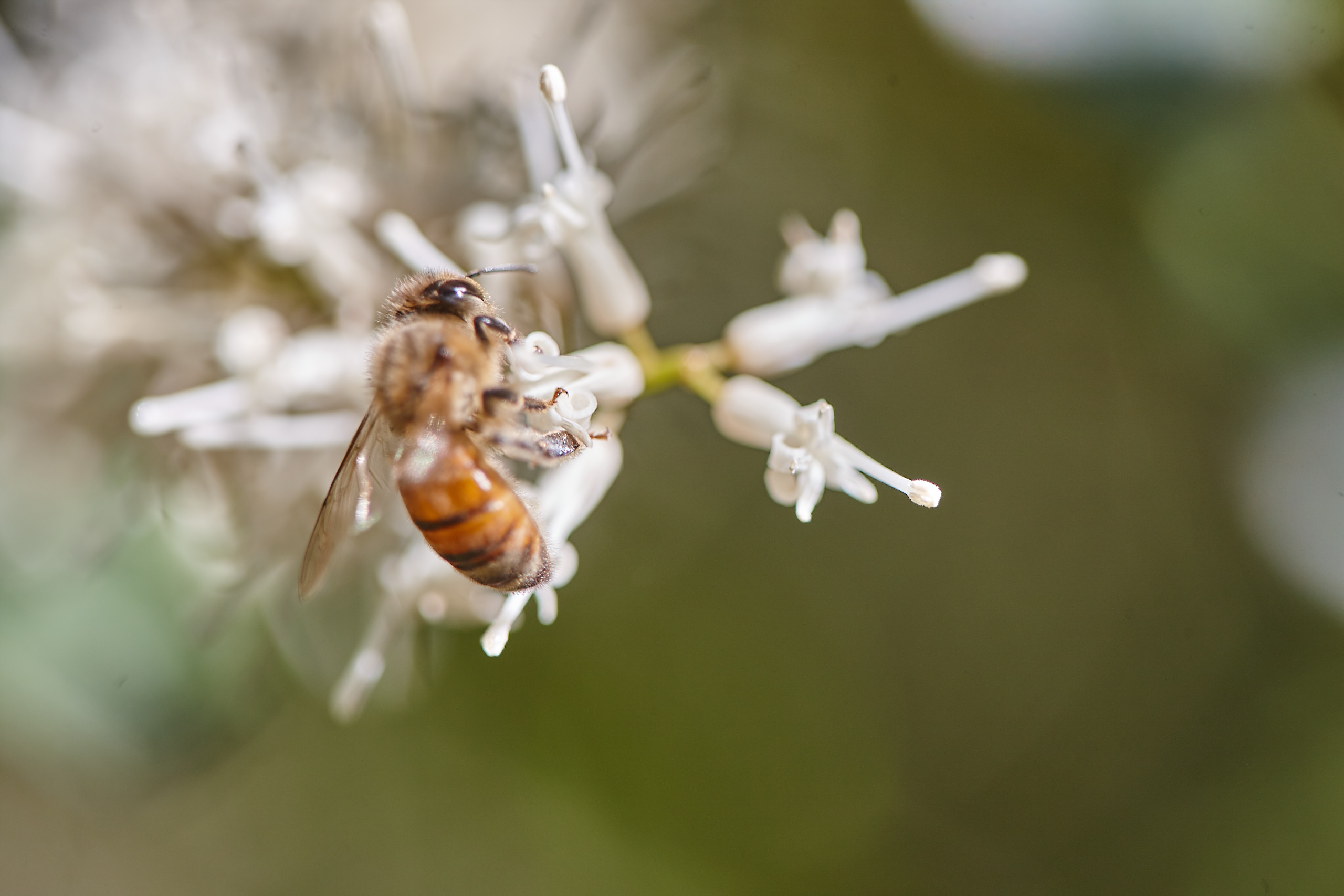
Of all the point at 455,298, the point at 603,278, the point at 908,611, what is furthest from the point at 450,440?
the point at 908,611

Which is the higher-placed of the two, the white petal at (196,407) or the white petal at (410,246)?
the white petal at (410,246)

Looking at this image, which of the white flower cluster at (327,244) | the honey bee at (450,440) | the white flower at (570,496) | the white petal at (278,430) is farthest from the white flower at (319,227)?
the white flower at (570,496)

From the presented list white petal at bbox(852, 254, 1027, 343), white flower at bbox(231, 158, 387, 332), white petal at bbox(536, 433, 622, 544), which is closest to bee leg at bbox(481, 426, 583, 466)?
white petal at bbox(536, 433, 622, 544)

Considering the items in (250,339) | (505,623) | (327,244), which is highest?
(327,244)

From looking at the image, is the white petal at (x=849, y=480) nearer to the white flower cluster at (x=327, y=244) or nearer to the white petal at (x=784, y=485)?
the white petal at (x=784, y=485)

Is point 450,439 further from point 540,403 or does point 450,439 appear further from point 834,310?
point 834,310

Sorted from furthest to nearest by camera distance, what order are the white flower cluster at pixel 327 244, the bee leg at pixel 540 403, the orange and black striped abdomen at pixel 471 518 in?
the white flower cluster at pixel 327 244 → the bee leg at pixel 540 403 → the orange and black striped abdomen at pixel 471 518

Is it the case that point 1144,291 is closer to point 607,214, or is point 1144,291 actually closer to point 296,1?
point 607,214
